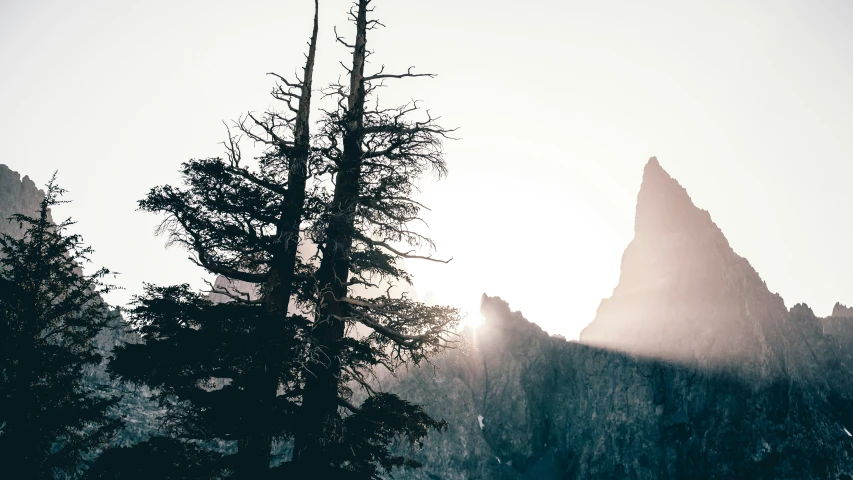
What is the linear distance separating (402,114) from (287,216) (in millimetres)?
2989

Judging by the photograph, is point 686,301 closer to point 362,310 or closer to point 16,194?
point 362,310

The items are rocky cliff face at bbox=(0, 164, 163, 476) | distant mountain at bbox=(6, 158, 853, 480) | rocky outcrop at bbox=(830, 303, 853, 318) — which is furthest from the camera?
rocky outcrop at bbox=(830, 303, 853, 318)

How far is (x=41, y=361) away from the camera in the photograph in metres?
16.7

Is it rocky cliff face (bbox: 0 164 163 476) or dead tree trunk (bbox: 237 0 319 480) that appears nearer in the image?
dead tree trunk (bbox: 237 0 319 480)

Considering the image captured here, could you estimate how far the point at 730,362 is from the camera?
88125 mm

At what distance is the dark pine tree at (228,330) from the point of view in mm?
7562

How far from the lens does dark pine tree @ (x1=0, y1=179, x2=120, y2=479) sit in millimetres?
15695

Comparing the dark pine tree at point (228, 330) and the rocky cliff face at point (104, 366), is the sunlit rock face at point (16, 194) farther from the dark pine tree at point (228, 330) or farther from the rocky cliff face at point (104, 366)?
the dark pine tree at point (228, 330)

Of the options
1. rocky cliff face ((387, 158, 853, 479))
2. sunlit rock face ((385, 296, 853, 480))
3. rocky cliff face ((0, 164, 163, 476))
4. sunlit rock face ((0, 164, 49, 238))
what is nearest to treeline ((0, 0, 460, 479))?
rocky cliff face ((0, 164, 163, 476))

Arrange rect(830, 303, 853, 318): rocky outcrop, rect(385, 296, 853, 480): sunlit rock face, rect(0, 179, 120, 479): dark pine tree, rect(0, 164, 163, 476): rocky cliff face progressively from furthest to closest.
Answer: rect(830, 303, 853, 318): rocky outcrop
rect(385, 296, 853, 480): sunlit rock face
rect(0, 164, 163, 476): rocky cliff face
rect(0, 179, 120, 479): dark pine tree

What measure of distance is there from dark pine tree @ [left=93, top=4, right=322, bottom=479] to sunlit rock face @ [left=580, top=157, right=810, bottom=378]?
10195 centimetres

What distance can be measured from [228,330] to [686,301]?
110 meters

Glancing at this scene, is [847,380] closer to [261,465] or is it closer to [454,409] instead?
[454,409]

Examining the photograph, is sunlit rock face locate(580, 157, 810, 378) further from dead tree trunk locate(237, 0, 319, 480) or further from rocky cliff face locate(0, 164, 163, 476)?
dead tree trunk locate(237, 0, 319, 480)
